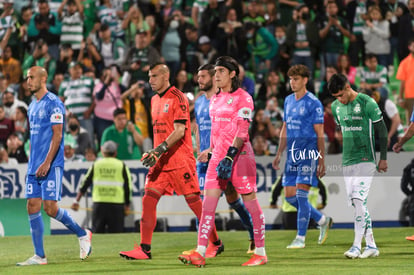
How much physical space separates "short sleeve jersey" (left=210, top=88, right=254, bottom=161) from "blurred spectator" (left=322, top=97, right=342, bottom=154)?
26.1 ft

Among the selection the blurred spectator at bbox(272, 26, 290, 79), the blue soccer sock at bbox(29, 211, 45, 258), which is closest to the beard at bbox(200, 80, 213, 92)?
the blue soccer sock at bbox(29, 211, 45, 258)

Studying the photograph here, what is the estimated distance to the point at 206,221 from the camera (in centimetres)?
1038

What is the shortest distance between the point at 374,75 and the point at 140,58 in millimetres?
5818

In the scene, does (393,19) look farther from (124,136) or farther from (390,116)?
(124,136)

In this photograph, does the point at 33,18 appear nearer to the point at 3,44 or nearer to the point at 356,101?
the point at 3,44

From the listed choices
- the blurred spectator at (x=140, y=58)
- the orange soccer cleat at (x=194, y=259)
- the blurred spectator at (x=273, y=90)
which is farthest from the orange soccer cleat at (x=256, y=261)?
the blurred spectator at (x=140, y=58)

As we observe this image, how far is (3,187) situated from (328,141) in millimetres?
7317

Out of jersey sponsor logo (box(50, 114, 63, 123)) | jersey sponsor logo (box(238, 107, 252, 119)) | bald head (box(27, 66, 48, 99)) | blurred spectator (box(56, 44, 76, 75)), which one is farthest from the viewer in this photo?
blurred spectator (box(56, 44, 76, 75))

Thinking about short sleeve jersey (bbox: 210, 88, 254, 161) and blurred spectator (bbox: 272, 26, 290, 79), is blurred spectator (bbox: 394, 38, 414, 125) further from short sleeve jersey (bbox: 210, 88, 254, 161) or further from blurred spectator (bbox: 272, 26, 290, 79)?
short sleeve jersey (bbox: 210, 88, 254, 161)

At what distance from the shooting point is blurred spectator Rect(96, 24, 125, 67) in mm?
22594

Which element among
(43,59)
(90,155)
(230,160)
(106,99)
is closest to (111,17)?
(43,59)

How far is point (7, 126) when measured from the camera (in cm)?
2098

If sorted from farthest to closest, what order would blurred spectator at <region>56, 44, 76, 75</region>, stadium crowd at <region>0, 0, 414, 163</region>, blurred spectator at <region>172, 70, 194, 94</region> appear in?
blurred spectator at <region>56, 44, 76, 75</region> < blurred spectator at <region>172, 70, 194, 94</region> < stadium crowd at <region>0, 0, 414, 163</region>

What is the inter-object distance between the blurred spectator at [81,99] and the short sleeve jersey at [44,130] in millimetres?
9224
